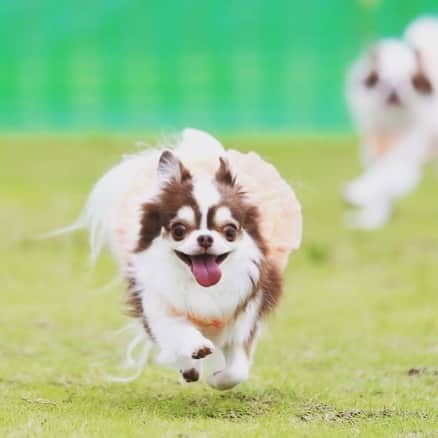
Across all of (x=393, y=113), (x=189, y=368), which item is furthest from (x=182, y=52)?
(x=189, y=368)

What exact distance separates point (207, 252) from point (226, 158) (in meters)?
0.66

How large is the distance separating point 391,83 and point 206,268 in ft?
25.2

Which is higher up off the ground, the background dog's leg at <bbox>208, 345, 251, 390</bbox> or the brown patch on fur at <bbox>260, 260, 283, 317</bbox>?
the brown patch on fur at <bbox>260, 260, 283, 317</bbox>

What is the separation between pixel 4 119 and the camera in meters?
19.0

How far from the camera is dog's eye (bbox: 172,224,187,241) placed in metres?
5.43

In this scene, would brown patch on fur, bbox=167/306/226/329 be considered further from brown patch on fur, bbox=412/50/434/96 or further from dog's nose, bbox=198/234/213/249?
brown patch on fur, bbox=412/50/434/96

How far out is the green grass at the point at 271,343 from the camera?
547cm

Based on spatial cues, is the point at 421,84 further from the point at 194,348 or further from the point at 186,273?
the point at 194,348

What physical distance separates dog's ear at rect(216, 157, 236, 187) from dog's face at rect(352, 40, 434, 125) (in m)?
7.11

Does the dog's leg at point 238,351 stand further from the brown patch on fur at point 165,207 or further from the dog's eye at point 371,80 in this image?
the dog's eye at point 371,80

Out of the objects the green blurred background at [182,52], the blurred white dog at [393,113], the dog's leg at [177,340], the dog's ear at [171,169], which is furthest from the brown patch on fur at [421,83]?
the dog's leg at [177,340]

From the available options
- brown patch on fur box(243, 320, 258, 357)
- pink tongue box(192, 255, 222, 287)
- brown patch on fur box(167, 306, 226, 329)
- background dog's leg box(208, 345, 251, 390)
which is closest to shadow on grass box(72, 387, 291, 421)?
background dog's leg box(208, 345, 251, 390)

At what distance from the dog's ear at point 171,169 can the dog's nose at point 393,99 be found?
7.52 metres

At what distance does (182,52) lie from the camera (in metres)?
18.0
